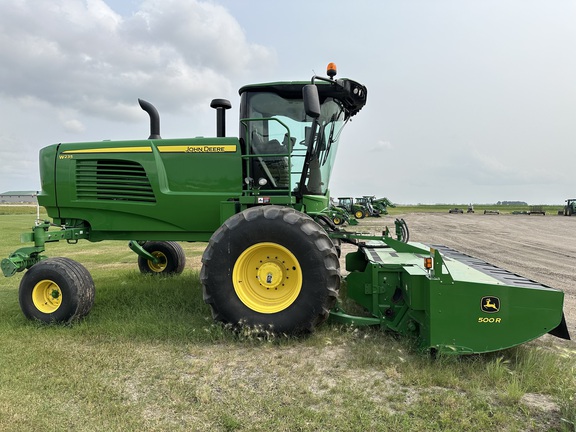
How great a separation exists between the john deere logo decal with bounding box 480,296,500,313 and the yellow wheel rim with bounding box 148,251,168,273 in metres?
5.91

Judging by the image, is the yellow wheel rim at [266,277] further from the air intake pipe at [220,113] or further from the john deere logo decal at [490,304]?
the air intake pipe at [220,113]

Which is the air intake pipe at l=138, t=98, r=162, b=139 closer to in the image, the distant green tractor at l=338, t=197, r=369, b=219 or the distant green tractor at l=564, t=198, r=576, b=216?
the distant green tractor at l=338, t=197, r=369, b=219

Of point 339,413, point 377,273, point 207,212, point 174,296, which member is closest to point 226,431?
point 339,413

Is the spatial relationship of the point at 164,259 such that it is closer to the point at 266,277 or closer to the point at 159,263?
the point at 159,263

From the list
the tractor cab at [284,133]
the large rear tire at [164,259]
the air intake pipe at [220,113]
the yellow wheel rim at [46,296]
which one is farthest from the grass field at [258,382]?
the large rear tire at [164,259]

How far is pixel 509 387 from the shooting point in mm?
2986

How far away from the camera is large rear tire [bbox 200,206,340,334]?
13.2 ft

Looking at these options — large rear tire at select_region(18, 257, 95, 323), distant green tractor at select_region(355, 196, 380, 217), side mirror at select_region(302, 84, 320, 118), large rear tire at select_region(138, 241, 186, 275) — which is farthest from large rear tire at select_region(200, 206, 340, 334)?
distant green tractor at select_region(355, 196, 380, 217)

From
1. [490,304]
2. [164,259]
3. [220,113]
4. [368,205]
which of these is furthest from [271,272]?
[368,205]

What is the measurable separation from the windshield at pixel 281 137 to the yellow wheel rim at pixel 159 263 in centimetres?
357

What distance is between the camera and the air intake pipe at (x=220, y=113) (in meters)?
5.63

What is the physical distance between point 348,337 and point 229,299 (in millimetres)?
1339

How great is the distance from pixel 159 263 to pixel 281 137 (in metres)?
4.20

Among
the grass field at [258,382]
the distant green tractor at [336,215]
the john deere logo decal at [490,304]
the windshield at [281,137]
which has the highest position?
the windshield at [281,137]
